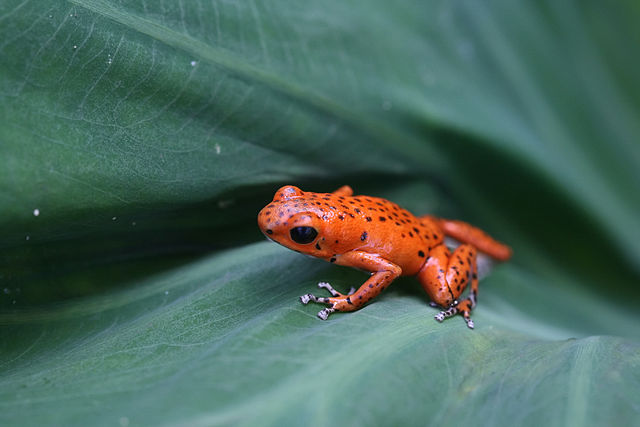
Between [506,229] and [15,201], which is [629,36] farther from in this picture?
[15,201]

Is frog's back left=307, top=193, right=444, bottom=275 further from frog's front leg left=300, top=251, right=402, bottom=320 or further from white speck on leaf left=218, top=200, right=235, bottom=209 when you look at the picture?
white speck on leaf left=218, top=200, right=235, bottom=209

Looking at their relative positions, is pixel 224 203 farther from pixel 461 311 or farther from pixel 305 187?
pixel 461 311

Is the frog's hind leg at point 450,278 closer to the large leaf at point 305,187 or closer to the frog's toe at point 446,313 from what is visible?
the frog's toe at point 446,313

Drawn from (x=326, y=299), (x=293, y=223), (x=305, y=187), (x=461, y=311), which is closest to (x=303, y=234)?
(x=293, y=223)

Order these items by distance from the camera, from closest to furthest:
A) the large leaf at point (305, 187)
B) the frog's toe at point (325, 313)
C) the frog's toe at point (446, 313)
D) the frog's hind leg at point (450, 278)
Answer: the large leaf at point (305, 187), the frog's toe at point (325, 313), the frog's toe at point (446, 313), the frog's hind leg at point (450, 278)

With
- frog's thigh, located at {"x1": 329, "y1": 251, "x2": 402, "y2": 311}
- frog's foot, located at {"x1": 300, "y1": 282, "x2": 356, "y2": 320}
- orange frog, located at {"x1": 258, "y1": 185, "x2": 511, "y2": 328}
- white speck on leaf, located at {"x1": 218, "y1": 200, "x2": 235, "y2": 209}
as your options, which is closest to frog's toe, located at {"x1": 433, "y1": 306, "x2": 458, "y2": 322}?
orange frog, located at {"x1": 258, "y1": 185, "x2": 511, "y2": 328}

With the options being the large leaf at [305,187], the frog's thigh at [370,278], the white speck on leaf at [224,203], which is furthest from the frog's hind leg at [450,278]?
the white speck on leaf at [224,203]
